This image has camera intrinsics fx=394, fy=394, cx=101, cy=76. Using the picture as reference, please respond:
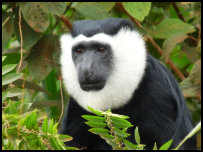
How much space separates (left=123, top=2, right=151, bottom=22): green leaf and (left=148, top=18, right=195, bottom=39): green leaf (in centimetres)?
52

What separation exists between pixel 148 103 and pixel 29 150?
1371mm

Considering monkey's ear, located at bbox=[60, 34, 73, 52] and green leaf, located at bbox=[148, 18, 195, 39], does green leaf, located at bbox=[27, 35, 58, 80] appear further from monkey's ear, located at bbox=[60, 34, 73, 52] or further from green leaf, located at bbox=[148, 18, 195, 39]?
green leaf, located at bbox=[148, 18, 195, 39]

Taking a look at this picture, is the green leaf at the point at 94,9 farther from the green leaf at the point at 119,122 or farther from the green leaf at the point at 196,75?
the green leaf at the point at 119,122

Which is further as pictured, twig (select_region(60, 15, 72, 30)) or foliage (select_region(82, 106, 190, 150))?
twig (select_region(60, 15, 72, 30))

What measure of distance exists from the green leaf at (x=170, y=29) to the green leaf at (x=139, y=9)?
0.52 m

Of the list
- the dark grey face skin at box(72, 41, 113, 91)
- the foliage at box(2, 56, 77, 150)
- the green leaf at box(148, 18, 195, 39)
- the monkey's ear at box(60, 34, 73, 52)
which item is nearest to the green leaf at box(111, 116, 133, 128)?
the foliage at box(2, 56, 77, 150)

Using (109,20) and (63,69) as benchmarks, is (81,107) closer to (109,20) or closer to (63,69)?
(63,69)

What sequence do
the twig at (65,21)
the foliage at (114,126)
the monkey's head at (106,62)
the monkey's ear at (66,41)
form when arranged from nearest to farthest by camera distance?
the foliage at (114,126) → the monkey's head at (106,62) → the monkey's ear at (66,41) → the twig at (65,21)

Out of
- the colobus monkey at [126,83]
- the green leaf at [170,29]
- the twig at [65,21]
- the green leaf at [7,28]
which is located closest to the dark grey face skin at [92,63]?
the colobus monkey at [126,83]

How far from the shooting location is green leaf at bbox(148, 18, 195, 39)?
3683 mm

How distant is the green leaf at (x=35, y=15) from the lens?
338 cm

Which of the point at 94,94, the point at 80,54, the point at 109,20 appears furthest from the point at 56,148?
the point at 109,20

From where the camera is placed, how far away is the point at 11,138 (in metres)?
1.87

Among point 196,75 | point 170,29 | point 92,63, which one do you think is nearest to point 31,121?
point 92,63
